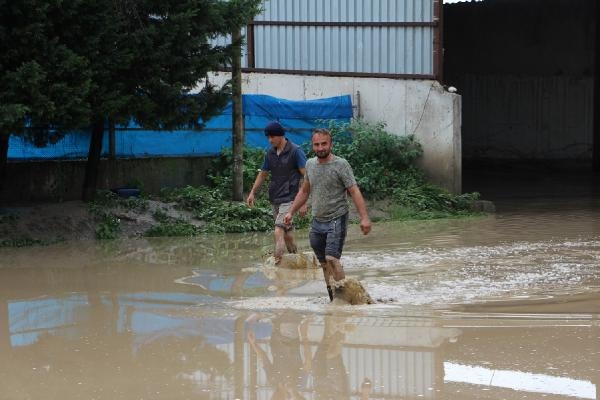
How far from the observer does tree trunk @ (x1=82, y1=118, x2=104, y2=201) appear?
50.0 feet

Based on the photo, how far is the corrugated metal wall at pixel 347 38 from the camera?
19328 mm

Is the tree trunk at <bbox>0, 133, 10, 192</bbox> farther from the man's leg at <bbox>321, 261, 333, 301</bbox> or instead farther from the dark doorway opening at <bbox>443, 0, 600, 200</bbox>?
the dark doorway opening at <bbox>443, 0, 600, 200</bbox>

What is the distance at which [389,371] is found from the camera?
6.50m

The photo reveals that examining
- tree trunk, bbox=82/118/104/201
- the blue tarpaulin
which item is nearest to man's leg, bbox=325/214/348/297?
tree trunk, bbox=82/118/104/201

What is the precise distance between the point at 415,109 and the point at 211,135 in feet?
14.1

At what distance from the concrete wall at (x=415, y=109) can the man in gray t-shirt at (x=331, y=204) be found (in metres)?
10.3

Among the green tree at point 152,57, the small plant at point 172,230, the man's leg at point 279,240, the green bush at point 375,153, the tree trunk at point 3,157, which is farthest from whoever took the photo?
the green bush at point 375,153

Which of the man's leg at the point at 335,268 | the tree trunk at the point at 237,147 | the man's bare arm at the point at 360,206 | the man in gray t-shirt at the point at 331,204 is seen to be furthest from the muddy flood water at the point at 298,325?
the tree trunk at the point at 237,147

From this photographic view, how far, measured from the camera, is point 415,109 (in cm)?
1912

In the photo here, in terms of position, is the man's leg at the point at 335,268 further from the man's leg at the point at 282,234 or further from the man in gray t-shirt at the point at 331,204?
the man's leg at the point at 282,234

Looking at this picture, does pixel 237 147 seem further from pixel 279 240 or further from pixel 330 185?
pixel 330 185

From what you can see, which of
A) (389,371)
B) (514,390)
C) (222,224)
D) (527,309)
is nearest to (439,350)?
(389,371)

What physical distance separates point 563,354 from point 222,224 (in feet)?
29.8

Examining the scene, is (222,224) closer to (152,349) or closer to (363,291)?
(363,291)
